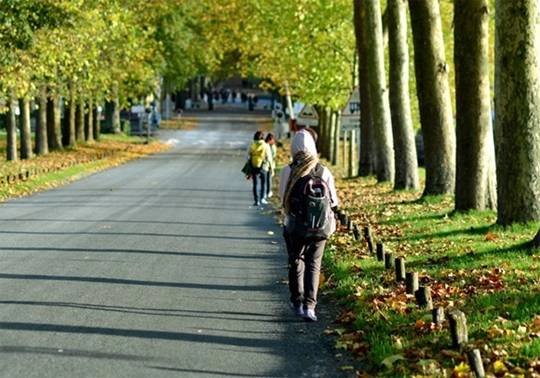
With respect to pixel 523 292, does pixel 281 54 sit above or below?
above

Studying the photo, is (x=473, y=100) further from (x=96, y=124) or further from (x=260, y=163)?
(x=96, y=124)

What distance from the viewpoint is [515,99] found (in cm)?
1378

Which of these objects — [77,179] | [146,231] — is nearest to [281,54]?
[77,179]

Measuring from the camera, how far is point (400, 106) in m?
25.0

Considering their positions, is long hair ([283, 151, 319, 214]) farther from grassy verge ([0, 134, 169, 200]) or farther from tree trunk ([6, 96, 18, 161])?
tree trunk ([6, 96, 18, 161])

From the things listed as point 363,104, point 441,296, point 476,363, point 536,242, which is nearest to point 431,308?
point 441,296

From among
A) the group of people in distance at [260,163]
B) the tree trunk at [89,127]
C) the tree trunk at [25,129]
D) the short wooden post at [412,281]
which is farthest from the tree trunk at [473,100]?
the tree trunk at [89,127]

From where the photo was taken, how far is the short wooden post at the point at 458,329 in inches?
316

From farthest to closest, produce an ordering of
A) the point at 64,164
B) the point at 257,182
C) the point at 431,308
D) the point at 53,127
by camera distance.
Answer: the point at 53,127 → the point at 64,164 → the point at 257,182 → the point at 431,308

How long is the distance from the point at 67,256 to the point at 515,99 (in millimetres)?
6328

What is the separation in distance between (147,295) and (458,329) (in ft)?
14.9

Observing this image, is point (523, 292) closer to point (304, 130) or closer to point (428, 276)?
point (428, 276)

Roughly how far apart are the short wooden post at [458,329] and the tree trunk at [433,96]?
43.5 feet

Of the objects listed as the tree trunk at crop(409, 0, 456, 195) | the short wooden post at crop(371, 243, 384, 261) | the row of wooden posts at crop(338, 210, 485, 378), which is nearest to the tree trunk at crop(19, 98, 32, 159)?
the tree trunk at crop(409, 0, 456, 195)
